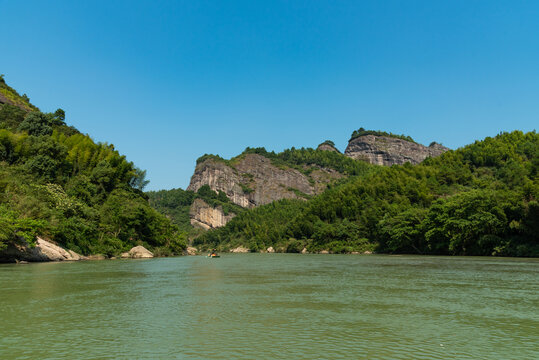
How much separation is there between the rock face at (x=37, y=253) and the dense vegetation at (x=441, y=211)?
46.3m

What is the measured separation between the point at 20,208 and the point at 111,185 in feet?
81.0

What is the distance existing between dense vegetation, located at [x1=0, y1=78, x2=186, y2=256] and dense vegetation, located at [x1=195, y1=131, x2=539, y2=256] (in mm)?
38277

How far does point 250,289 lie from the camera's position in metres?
18.8

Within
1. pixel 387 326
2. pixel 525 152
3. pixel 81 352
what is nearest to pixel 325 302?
pixel 387 326

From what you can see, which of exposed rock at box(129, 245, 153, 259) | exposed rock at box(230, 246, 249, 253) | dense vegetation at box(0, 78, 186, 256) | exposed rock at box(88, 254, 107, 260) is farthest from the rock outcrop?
exposed rock at box(230, 246, 249, 253)

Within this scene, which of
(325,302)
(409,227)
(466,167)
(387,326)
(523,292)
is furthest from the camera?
(466,167)

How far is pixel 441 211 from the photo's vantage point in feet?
183

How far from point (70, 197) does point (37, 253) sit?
16806 mm

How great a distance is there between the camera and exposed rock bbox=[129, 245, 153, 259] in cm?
5413

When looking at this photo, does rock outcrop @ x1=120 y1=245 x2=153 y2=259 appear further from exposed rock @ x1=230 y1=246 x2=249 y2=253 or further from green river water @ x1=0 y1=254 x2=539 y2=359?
exposed rock @ x1=230 y1=246 x2=249 y2=253

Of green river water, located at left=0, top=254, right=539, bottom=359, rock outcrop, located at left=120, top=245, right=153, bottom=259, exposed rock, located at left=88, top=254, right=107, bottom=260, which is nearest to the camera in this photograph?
green river water, located at left=0, top=254, right=539, bottom=359

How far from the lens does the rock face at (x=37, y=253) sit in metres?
34.4

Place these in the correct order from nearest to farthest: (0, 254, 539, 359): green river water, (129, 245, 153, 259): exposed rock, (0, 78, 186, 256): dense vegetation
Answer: (0, 254, 539, 359): green river water
(0, 78, 186, 256): dense vegetation
(129, 245, 153, 259): exposed rock

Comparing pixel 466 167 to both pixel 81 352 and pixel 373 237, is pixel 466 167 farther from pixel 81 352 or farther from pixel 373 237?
pixel 81 352
